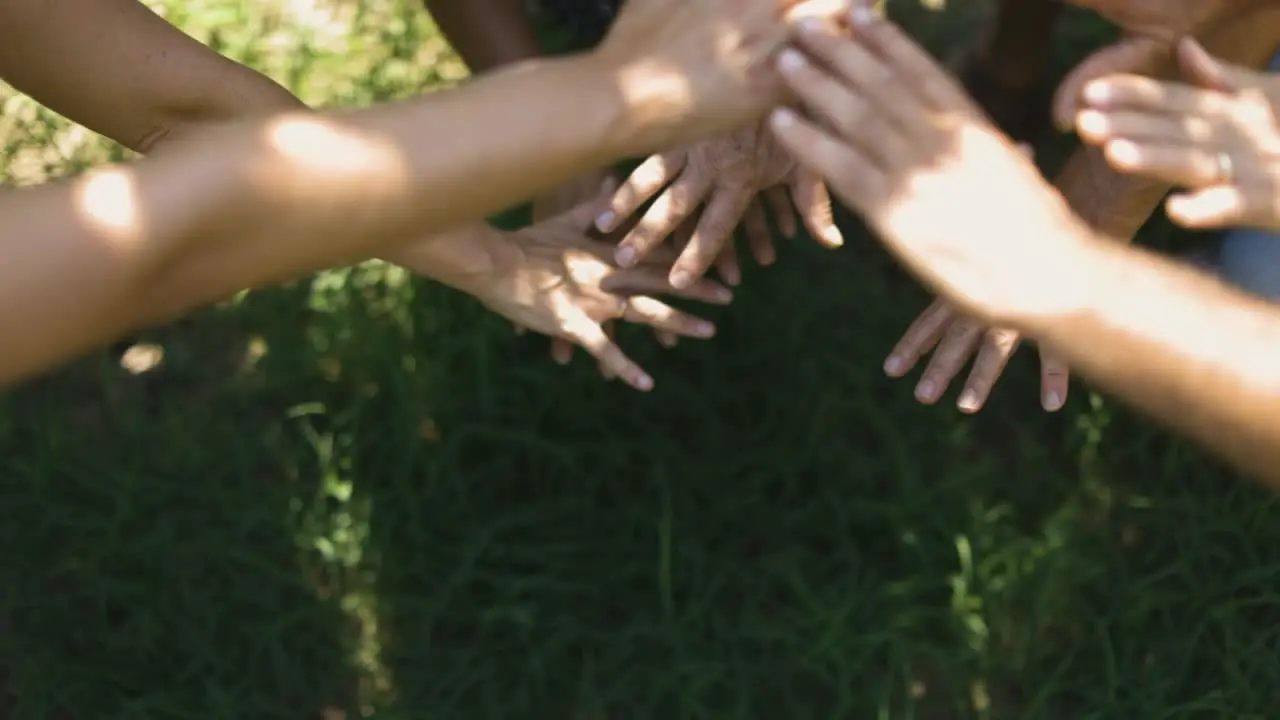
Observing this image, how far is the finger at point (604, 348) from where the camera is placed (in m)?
1.66

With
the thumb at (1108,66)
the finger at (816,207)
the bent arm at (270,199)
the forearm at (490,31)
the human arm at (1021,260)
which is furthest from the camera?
the forearm at (490,31)

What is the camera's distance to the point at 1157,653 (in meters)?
1.96

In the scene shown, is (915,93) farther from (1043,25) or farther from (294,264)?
(1043,25)

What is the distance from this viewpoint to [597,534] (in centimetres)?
206

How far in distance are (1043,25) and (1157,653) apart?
1231 mm

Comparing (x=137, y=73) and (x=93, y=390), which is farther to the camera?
(x=93, y=390)

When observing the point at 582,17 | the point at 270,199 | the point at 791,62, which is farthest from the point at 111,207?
the point at 582,17

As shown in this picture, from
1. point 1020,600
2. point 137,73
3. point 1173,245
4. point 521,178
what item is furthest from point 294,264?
point 1173,245

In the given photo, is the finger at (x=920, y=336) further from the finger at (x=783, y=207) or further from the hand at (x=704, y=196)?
the finger at (x=783, y=207)

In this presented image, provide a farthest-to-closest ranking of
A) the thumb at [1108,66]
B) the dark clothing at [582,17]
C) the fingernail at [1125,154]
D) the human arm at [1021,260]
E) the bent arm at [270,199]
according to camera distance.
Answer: the dark clothing at [582,17], the thumb at [1108,66], the fingernail at [1125,154], the human arm at [1021,260], the bent arm at [270,199]

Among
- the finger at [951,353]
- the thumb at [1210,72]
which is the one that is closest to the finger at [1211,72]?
the thumb at [1210,72]

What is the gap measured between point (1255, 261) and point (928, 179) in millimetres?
856

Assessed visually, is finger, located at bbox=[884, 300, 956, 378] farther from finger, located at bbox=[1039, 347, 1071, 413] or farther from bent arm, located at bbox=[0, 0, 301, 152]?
bent arm, located at bbox=[0, 0, 301, 152]

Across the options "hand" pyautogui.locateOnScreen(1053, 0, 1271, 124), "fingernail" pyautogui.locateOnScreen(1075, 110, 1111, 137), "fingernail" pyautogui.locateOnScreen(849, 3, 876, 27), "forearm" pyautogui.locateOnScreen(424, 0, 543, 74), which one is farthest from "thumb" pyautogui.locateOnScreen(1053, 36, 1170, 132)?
"forearm" pyautogui.locateOnScreen(424, 0, 543, 74)
